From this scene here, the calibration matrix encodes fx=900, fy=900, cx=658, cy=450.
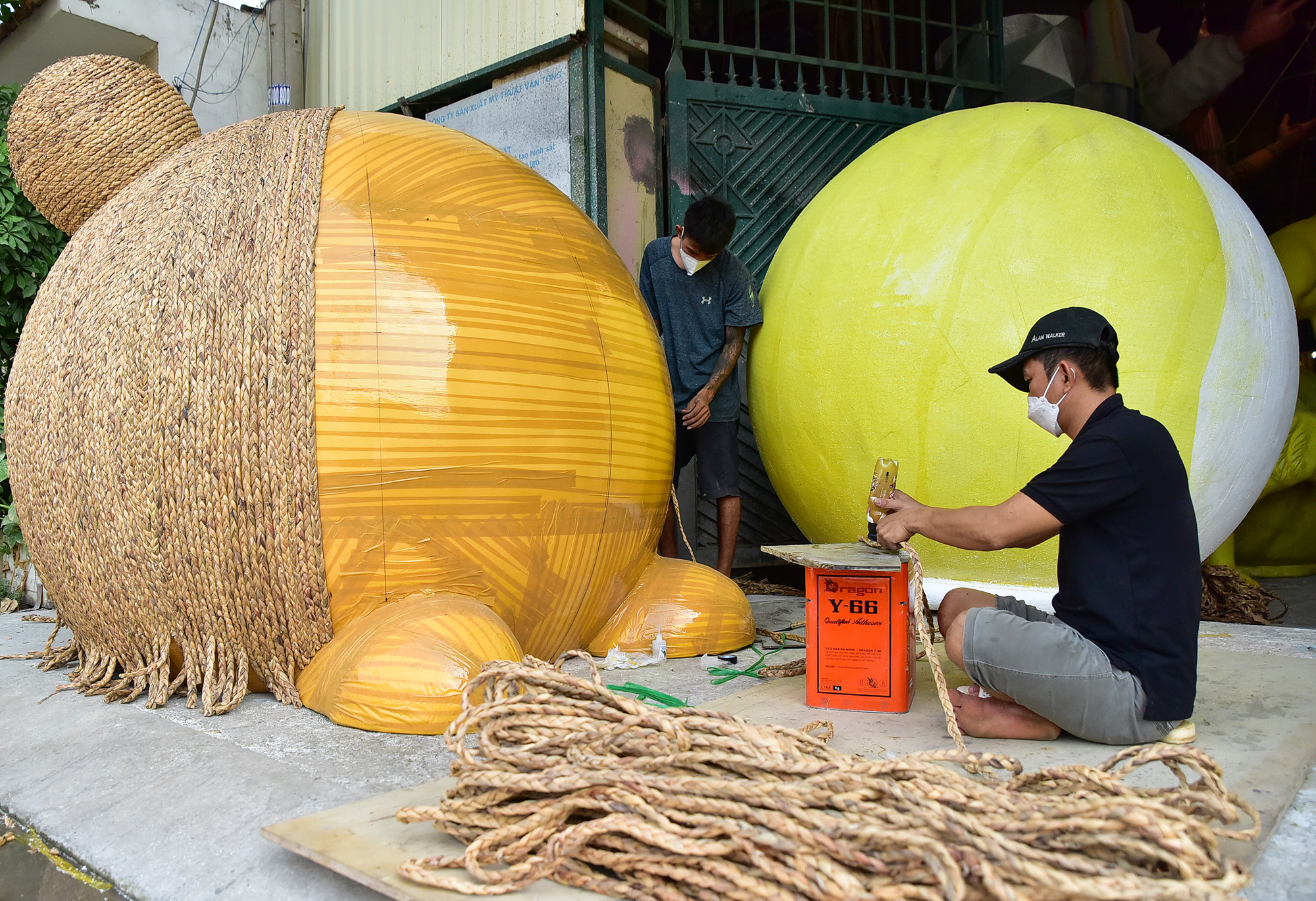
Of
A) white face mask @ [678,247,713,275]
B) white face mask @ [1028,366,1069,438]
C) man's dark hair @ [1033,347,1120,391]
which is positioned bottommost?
white face mask @ [1028,366,1069,438]

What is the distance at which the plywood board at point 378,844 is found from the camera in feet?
4.05

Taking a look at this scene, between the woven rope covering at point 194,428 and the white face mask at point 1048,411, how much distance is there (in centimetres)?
165

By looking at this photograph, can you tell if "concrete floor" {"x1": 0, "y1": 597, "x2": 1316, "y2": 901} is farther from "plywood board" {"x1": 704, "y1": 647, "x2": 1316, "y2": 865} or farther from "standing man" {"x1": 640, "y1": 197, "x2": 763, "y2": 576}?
"standing man" {"x1": 640, "y1": 197, "x2": 763, "y2": 576}

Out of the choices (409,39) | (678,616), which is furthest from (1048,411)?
(409,39)

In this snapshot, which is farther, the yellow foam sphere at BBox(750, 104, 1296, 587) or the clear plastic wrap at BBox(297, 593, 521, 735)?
the yellow foam sphere at BBox(750, 104, 1296, 587)

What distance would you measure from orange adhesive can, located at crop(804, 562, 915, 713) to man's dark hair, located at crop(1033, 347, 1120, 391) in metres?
0.59

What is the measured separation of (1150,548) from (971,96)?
14.2 feet

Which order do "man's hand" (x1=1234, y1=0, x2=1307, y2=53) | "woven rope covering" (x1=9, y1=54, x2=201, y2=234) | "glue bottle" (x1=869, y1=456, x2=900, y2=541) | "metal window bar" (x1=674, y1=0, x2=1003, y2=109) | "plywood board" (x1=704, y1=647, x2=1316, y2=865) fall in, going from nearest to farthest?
"plywood board" (x1=704, y1=647, x2=1316, y2=865) → "glue bottle" (x1=869, y1=456, x2=900, y2=541) → "woven rope covering" (x1=9, y1=54, x2=201, y2=234) → "metal window bar" (x1=674, y1=0, x2=1003, y2=109) → "man's hand" (x1=1234, y1=0, x2=1307, y2=53)

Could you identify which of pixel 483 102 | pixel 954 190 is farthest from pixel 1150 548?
pixel 483 102

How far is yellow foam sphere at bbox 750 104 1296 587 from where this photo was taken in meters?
2.59

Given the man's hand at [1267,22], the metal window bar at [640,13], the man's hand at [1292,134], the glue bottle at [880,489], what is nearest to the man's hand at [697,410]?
the glue bottle at [880,489]

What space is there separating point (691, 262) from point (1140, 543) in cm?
195

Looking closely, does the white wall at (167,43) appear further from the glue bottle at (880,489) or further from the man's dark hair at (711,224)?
the glue bottle at (880,489)

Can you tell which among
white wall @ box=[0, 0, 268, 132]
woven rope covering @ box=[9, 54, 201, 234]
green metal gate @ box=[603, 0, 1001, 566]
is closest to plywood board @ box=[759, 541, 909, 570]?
green metal gate @ box=[603, 0, 1001, 566]
